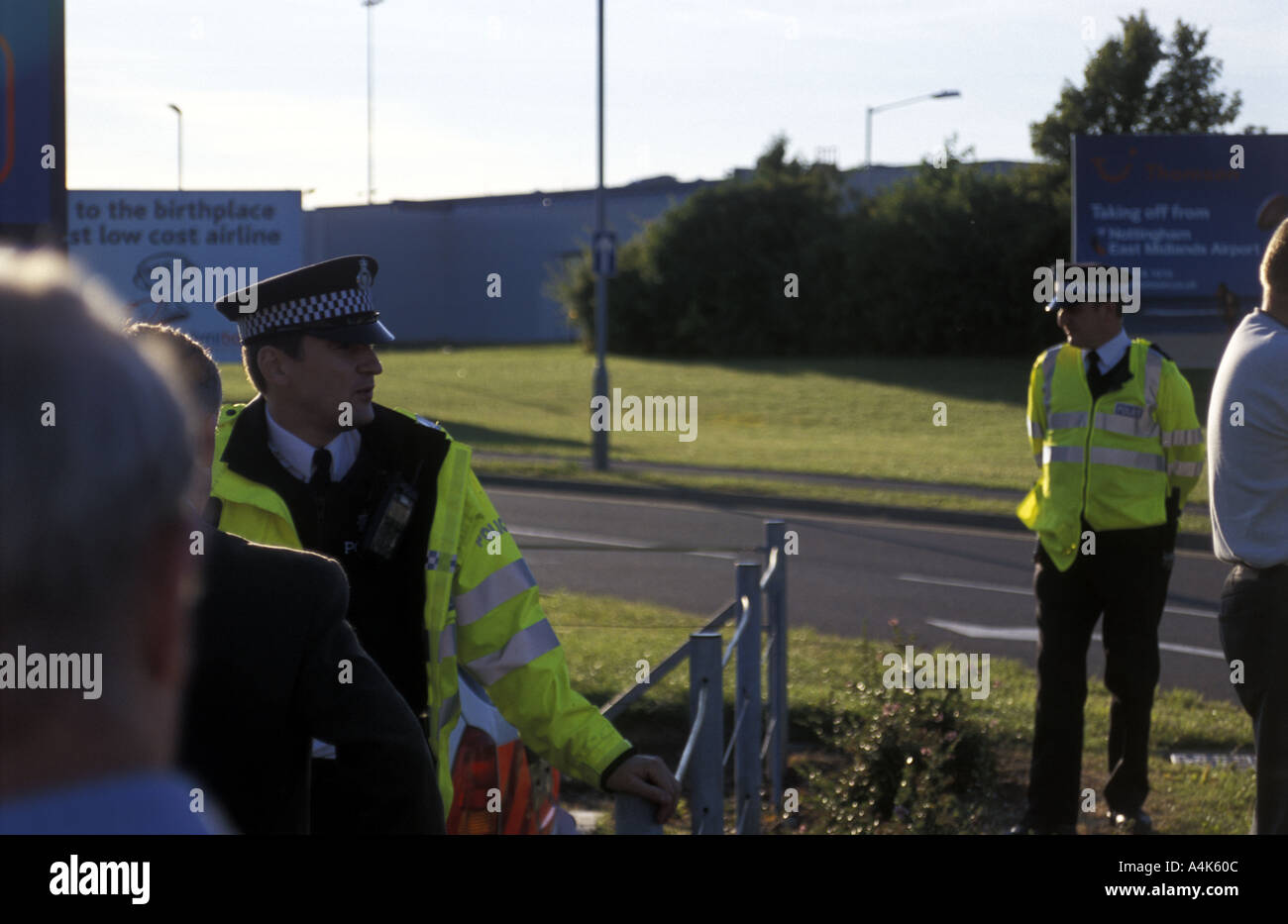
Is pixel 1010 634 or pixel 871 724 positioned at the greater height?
pixel 871 724

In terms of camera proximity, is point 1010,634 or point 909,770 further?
point 1010,634

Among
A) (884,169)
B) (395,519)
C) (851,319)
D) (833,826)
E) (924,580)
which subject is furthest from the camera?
(884,169)

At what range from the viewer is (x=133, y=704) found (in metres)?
0.97

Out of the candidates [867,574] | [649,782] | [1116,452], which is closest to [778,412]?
[867,574]

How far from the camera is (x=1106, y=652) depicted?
5.46m

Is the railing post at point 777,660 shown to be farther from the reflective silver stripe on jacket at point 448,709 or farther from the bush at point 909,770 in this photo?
the reflective silver stripe on jacket at point 448,709

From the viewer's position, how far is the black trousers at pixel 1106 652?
5359mm

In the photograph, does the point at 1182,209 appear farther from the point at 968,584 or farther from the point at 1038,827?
the point at 1038,827

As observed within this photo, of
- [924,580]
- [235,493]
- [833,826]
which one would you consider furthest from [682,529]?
[235,493]

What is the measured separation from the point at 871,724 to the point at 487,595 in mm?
2855

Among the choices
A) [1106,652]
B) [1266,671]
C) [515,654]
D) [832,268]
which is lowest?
[1106,652]

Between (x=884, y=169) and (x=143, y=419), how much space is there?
44.3 m
